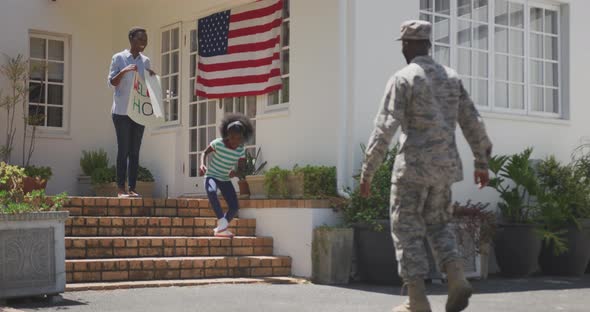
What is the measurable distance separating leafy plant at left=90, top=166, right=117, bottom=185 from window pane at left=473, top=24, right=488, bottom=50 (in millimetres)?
5328

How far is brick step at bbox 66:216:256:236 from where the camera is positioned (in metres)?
8.76

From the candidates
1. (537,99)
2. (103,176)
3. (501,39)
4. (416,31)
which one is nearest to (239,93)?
(103,176)

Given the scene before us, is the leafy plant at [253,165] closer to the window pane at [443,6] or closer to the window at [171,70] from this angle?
the window at [171,70]

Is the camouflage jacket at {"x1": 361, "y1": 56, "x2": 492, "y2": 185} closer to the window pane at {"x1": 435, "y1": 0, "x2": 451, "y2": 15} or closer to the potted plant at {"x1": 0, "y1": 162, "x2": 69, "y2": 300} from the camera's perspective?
the potted plant at {"x1": 0, "y1": 162, "x2": 69, "y2": 300}

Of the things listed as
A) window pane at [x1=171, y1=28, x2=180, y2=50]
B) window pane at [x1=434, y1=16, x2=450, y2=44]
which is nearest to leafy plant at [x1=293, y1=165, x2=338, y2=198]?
window pane at [x1=434, y1=16, x2=450, y2=44]

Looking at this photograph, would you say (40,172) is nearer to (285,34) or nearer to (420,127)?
(285,34)

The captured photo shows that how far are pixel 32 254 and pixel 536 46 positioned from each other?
739cm

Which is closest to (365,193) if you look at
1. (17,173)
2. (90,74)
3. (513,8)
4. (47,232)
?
(47,232)

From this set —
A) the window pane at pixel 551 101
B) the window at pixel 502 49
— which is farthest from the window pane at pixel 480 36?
the window pane at pixel 551 101

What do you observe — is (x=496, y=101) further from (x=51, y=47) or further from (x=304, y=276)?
(x=51, y=47)

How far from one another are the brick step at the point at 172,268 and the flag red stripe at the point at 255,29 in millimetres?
3075

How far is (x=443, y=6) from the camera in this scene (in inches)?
413

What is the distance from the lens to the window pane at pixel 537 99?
11383 millimetres

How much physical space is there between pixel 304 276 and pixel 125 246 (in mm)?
1847
